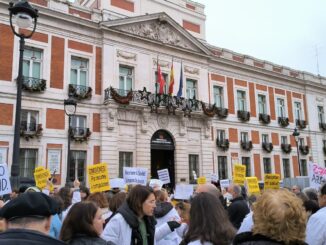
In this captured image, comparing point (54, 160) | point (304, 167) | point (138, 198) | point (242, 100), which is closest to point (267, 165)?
point (304, 167)

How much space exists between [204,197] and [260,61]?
A: 30.7m

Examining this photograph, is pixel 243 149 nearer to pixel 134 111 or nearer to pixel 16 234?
pixel 134 111

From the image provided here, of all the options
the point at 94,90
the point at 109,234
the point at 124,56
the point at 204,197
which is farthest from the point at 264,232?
the point at 124,56

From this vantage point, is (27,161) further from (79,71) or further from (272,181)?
(272,181)

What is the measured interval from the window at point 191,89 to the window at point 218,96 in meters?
2.36

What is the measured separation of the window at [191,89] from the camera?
85.5 ft

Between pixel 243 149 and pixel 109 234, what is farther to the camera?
pixel 243 149

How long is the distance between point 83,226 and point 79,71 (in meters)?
19.3

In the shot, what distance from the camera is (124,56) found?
74.6ft

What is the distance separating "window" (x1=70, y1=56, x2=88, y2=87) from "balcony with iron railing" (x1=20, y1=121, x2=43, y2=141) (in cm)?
366

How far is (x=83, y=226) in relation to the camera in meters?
3.07

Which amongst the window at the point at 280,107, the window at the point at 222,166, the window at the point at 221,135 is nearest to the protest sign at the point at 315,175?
the window at the point at 222,166

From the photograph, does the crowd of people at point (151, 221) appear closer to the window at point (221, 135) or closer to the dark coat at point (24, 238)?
the dark coat at point (24, 238)

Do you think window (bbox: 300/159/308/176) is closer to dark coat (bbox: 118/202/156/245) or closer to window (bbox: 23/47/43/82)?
window (bbox: 23/47/43/82)
